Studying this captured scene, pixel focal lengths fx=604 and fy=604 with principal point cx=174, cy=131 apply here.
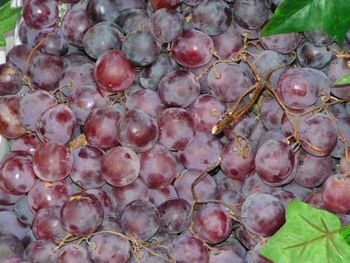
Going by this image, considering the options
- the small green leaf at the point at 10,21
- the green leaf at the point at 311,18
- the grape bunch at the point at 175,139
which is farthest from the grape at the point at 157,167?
the small green leaf at the point at 10,21

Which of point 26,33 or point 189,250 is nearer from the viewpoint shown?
point 189,250

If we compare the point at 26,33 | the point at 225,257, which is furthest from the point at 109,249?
the point at 26,33

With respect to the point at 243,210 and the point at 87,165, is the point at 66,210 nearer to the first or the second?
the point at 87,165

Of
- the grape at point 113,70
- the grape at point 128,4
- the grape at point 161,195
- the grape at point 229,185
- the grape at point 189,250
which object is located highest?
the grape at point 128,4

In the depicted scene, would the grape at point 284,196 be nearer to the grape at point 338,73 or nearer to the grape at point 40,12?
the grape at point 338,73

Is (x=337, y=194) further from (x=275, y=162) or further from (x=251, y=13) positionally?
(x=251, y=13)
